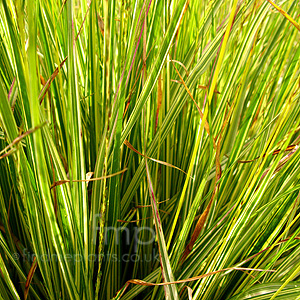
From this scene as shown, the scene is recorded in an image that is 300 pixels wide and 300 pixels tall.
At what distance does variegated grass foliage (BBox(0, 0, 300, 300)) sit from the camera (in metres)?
0.38

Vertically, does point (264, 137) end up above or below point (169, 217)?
above

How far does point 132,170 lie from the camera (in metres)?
0.64

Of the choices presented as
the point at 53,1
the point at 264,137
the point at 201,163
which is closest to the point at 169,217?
the point at 201,163

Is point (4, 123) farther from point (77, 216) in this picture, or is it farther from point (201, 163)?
point (201, 163)

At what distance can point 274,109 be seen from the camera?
1.94 ft

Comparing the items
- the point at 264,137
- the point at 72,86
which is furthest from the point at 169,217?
the point at 72,86

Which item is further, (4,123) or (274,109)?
(274,109)

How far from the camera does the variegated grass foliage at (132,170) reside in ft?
1.25

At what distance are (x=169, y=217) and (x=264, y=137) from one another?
0.27 m

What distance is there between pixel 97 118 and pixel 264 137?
0.32 m

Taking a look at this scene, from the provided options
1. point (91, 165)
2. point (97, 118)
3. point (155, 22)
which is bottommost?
point (91, 165)

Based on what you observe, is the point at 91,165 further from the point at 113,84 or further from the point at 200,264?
the point at 200,264

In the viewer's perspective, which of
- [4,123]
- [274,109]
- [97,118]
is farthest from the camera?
[274,109]

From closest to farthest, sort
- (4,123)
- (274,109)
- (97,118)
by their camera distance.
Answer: (4,123)
(97,118)
(274,109)
